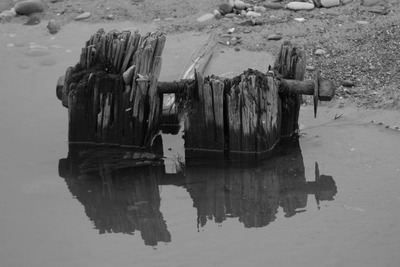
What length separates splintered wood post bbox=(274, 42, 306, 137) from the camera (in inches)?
301

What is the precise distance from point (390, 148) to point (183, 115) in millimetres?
1761

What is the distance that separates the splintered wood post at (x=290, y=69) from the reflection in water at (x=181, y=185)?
1.03 ft

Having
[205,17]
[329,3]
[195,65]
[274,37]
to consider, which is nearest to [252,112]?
[195,65]

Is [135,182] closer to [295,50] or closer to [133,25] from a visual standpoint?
[295,50]

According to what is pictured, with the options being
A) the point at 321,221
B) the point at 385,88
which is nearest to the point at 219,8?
the point at 385,88

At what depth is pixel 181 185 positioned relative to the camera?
7.53 meters

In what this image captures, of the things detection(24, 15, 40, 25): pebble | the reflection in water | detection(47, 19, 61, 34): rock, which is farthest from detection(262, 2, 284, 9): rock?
the reflection in water

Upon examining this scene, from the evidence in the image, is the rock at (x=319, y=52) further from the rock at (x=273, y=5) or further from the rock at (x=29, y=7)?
the rock at (x=29, y=7)

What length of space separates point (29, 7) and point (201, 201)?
4654mm

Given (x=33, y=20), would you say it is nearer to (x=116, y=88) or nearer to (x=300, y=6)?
(x=300, y=6)

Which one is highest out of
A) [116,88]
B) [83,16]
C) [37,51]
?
[116,88]

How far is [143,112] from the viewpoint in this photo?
303 inches

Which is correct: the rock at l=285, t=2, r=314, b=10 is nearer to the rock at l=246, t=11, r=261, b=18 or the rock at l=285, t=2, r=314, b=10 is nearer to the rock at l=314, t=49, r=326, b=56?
the rock at l=246, t=11, r=261, b=18

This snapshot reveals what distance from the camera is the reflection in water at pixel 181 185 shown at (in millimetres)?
7055
